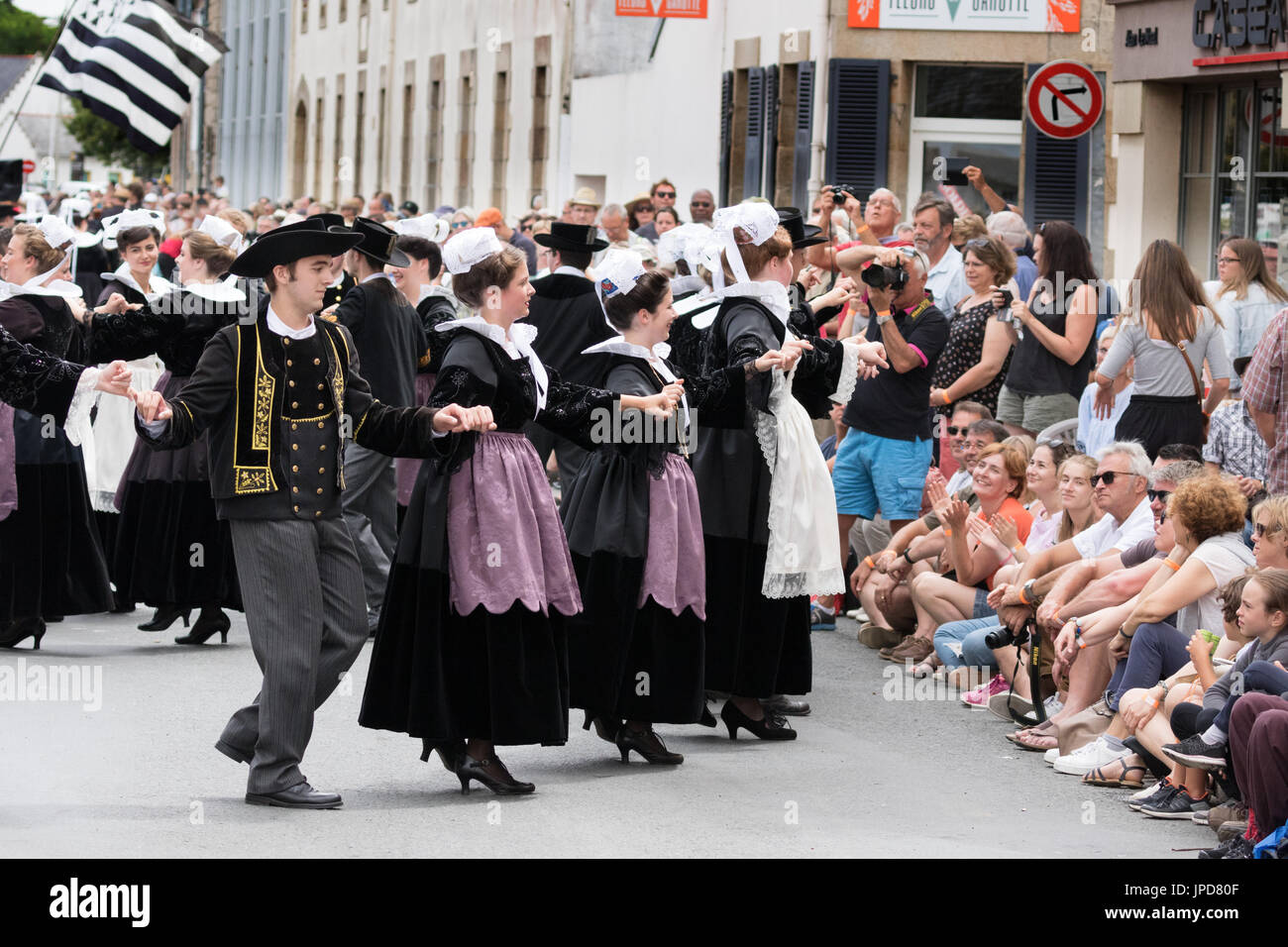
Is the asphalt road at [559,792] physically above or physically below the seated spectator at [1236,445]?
below

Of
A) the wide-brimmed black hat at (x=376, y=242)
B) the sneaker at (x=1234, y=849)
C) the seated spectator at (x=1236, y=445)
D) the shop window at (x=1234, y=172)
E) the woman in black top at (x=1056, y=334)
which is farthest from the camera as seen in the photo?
the shop window at (x=1234, y=172)

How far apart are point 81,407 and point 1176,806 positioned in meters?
4.18

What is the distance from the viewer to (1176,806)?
783cm

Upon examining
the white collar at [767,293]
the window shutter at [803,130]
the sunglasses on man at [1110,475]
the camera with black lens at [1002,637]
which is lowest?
the camera with black lens at [1002,637]

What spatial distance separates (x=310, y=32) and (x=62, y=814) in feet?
154

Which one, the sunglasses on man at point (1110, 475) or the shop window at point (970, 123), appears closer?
the sunglasses on man at point (1110, 475)

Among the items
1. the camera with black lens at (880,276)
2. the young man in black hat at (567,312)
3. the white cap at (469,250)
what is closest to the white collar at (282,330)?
the white cap at (469,250)

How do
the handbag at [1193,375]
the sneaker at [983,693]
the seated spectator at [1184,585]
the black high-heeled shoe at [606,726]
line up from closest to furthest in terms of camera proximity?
the seated spectator at [1184,585] → the black high-heeled shoe at [606,726] → the sneaker at [983,693] → the handbag at [1193,375]

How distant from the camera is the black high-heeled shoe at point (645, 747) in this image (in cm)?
859

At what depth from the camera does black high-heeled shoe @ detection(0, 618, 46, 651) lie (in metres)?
11.0

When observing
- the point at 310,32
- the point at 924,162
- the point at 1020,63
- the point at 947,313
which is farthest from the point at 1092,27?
the point at 310,32

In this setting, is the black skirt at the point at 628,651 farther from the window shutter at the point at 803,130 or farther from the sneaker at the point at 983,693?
the window shutter at the point at 803,130

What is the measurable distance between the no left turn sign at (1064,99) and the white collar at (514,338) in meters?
8.21

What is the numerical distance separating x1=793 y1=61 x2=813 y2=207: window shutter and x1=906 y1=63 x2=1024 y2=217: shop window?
114cm
